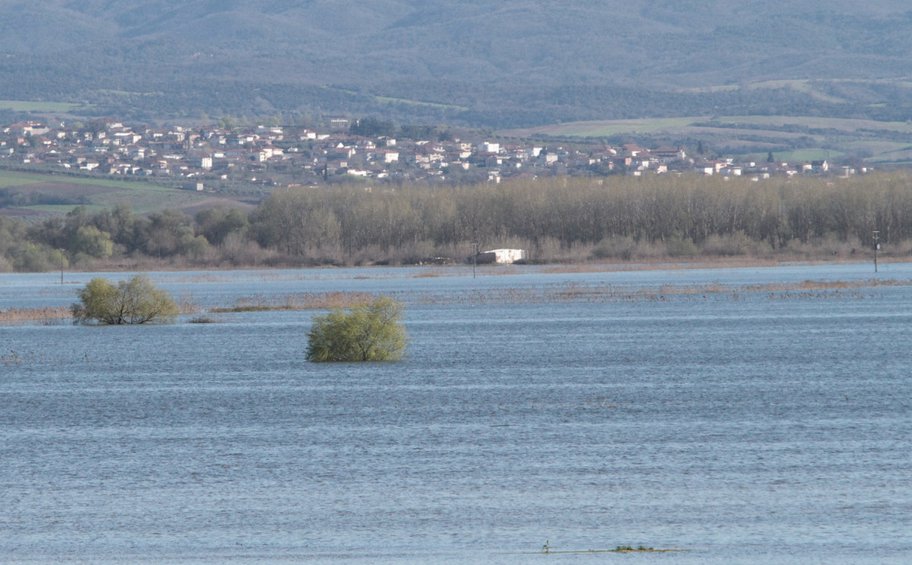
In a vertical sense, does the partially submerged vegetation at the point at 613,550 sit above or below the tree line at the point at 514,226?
below

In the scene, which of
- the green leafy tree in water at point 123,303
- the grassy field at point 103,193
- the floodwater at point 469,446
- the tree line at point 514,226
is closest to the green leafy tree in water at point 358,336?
the floodwater at point 469,446

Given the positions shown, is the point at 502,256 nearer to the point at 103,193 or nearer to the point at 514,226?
the point at 514,226

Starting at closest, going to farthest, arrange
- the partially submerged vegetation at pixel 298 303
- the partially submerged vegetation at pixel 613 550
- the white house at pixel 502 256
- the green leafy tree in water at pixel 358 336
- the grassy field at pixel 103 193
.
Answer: the partially submerged vegetation at pixel 613 550
the green leafy tree in water at pixel 358 336
the partially submerged vegetation at pixel 298 303
the white house at pixel 502 256
the grassy field at pixel 103 193

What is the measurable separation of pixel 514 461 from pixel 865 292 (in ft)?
171

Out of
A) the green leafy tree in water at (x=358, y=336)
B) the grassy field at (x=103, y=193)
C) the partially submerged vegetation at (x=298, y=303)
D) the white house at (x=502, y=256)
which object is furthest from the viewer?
the grassy field at (x=103, y=193)

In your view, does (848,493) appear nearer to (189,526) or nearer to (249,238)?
(189,526)

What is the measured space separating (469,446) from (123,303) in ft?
112

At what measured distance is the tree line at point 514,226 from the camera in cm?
11694

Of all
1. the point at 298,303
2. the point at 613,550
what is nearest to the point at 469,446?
the point at 613,550

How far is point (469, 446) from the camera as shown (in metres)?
27.8

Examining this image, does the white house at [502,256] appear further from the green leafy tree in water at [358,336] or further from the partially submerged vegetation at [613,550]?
the partially submerged vegetation at [613,550]

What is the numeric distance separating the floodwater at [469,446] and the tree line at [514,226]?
5923cm

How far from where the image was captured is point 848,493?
2212cm

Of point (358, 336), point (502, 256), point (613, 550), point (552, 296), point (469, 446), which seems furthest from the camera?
point (502, 256)
